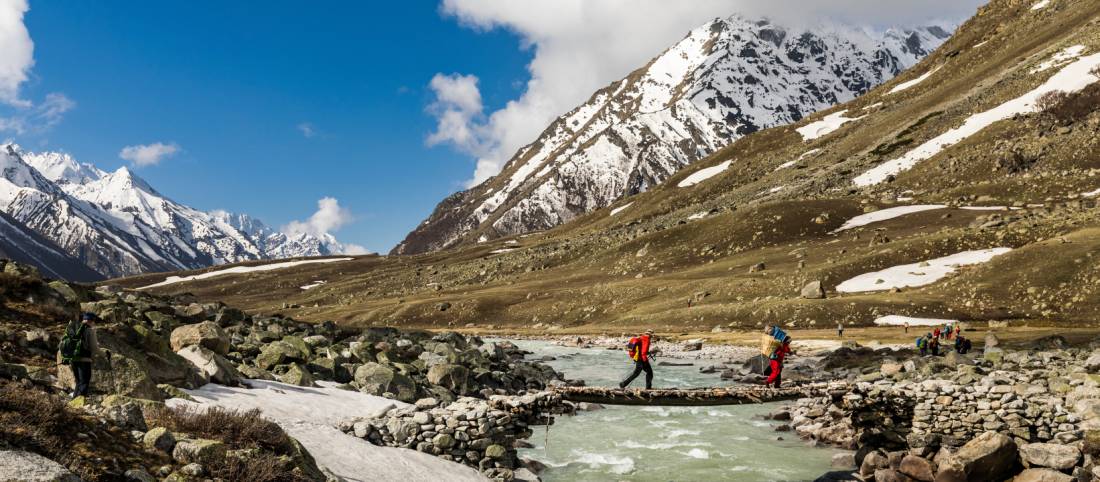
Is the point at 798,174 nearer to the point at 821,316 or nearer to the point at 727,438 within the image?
the point at 821,316

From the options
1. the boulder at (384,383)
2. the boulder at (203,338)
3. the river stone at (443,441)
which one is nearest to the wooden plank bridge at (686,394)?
the river stone at (443,441)

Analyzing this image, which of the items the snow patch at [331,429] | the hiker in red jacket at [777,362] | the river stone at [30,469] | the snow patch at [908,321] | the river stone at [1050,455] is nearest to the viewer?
the river stone at [30,469]

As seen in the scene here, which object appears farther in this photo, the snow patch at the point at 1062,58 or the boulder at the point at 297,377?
the snow patch at the point at 1062,58

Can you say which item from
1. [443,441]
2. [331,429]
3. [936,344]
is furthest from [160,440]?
[936,344]

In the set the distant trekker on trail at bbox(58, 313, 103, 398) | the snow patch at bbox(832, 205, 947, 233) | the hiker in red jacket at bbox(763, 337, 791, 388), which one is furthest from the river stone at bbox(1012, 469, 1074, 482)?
the snow patch at bbox(832, 205, 947, 233)

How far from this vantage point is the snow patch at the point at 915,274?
217ft

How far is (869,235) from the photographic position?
87.2 m

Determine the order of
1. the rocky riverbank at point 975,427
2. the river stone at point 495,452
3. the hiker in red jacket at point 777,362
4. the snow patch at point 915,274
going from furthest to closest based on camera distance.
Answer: the snow patch at point 915,274, the hiker in red jacket at point 777,362, the river stone at point 495,452, the rocky riverbank at point 975,427

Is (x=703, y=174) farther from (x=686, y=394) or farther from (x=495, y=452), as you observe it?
(x=495, y=452)

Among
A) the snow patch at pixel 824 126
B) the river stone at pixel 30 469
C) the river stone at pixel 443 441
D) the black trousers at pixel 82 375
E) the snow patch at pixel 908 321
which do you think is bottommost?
the river stone at pixel 443 441

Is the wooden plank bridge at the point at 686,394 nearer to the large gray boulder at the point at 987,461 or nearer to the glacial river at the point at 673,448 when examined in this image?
the glacial river at the point at 673,448

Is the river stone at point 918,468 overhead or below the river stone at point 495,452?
below

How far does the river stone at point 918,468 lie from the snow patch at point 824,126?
16683 centimetres

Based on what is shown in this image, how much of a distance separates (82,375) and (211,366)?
20.7 ft
